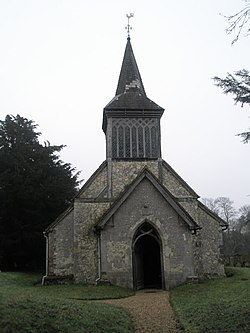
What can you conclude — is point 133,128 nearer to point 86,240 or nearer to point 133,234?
point 133,234

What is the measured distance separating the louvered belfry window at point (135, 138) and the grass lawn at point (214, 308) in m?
9.13

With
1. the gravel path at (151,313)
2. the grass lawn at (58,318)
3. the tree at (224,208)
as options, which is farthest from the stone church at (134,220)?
the tree at (224,208)

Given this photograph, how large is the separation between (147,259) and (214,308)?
13504mm

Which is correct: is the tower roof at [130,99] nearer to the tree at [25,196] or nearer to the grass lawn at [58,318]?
the tree at [25,196]

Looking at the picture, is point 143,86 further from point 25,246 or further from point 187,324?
point 187,324

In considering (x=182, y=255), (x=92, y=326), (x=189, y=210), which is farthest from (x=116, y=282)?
(x=92, y=326)

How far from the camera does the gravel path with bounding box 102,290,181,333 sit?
10.9 metres

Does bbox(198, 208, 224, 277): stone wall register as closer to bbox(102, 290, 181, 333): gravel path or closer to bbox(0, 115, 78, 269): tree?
bbox(102, 290, 181, 333): gravel path

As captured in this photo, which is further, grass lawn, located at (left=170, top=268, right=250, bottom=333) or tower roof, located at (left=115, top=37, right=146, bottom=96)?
tower roof, located at (left=115, top=37, right=146, bottom=96)

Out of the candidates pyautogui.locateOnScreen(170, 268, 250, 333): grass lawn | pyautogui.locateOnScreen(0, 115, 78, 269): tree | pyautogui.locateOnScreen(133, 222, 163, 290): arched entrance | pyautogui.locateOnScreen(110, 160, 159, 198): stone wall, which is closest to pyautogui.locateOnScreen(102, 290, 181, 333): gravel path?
pyautogui.locateOnScreen(170, 268, 250, 333): grass lawn

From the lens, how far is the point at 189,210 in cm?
2366

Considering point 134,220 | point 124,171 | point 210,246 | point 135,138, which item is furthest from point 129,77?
point 210,246

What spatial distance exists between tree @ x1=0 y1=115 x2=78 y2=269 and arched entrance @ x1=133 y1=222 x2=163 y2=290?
32.0 ft

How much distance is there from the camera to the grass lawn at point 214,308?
991cm
